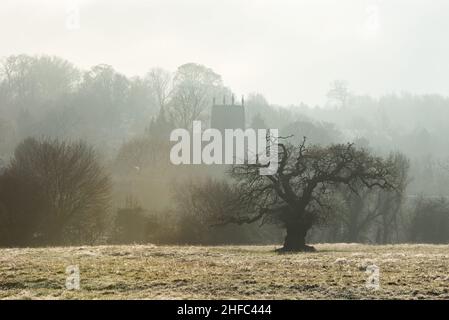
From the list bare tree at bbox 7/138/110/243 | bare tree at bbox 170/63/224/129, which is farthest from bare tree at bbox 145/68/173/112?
bare tree at bbox 7/138/110/243

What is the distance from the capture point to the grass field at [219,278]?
795 inches

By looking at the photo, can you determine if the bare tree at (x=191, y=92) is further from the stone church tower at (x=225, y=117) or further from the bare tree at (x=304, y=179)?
the bare tree at (x=304, y=179)

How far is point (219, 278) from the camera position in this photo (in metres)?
23.2

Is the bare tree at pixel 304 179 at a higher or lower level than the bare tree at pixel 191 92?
lower

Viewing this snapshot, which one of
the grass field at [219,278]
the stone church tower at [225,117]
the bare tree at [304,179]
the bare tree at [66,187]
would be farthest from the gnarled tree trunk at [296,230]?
the stone church tower at [225,117]

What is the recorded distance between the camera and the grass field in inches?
795

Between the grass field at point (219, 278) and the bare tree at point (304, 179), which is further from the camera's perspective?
the bare tree at point (304, 179)

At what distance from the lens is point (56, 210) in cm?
7562

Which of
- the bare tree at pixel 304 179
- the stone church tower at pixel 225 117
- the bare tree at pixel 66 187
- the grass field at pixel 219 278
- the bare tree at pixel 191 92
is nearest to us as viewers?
the grass field at pixel 219 278

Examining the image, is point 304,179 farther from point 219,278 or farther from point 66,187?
point 66,187

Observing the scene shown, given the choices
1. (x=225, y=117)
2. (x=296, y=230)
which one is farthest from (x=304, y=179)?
(x=225, y=117)

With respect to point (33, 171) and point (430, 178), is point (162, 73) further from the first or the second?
point (33, 171)

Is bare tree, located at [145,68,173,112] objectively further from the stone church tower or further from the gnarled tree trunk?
the gnarled tree trunk
